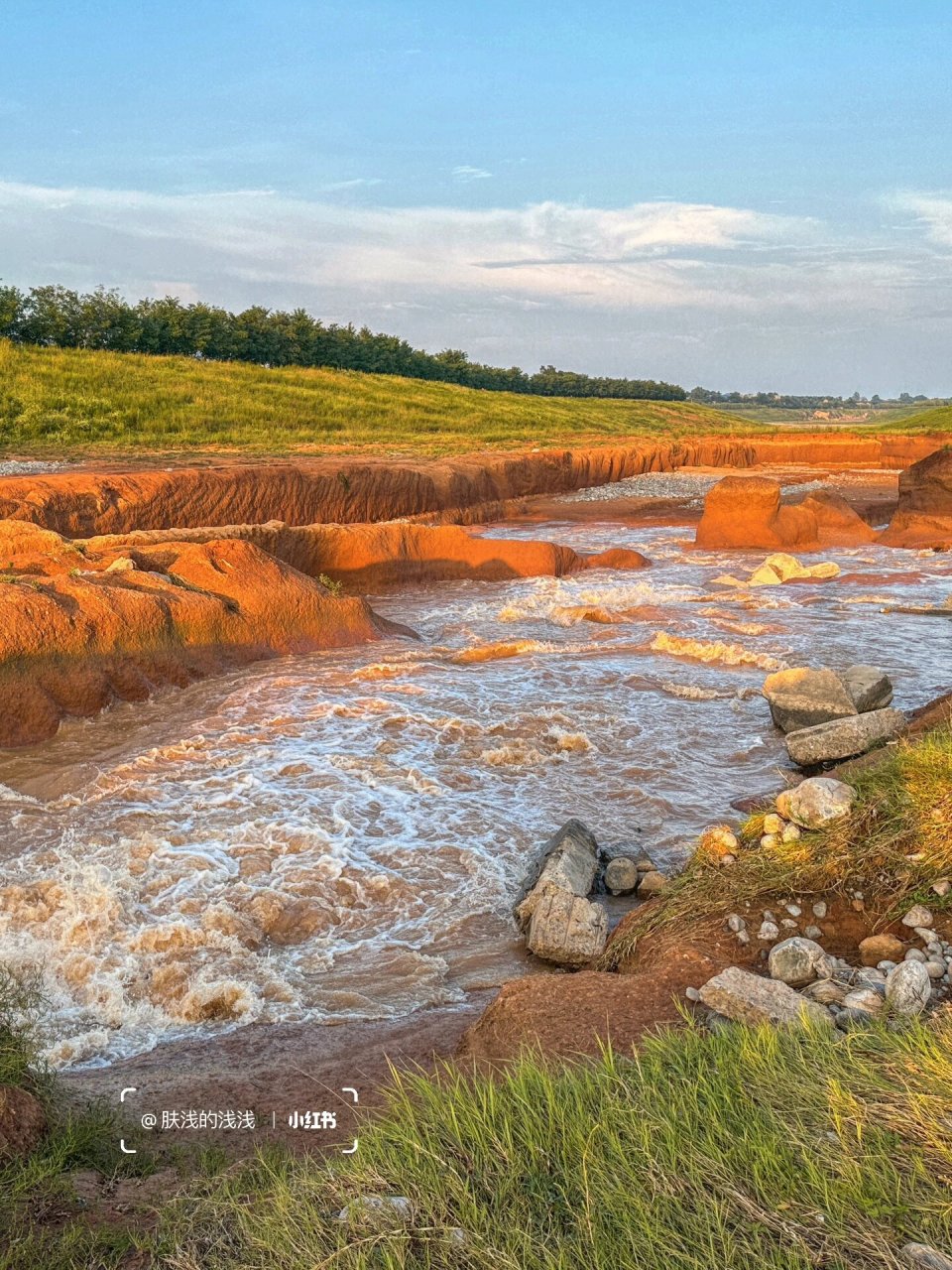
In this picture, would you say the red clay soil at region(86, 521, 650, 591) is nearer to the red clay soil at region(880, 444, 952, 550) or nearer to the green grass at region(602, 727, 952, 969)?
the red clay soil at region(880, 444, 952, 550)

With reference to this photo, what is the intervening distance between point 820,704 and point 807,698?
0.11 metres

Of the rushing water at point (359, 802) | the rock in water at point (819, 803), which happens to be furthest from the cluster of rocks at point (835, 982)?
the rushing water at point (359, 802)

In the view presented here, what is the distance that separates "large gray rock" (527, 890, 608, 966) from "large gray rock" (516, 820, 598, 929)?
0.08 m

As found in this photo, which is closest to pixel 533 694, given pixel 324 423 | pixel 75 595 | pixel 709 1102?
pixel 75 595

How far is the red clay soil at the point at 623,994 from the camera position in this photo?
3.47 metres

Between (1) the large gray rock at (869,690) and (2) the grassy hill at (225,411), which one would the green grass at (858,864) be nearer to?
(1) the large gray rock at (869,690)

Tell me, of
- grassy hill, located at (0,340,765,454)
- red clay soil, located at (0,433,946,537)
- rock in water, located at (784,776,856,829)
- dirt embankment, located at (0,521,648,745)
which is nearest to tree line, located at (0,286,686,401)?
grassy hill, located at (0,340,765,454)

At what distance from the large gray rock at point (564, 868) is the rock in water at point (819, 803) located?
3.89 feet

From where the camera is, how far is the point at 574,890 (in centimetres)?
527

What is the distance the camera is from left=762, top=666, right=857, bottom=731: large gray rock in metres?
8.27

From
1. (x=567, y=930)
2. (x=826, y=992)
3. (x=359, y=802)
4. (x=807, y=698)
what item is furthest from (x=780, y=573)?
(x=826, y=992)

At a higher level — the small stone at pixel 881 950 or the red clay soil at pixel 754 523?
the red clay soil at pixel 754 523

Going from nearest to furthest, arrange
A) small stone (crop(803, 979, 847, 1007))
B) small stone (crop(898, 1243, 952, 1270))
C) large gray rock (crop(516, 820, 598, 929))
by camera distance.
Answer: small stone (crop(898, 1243, 952, 1270)) → small stone (crop(803, 979, 847, 1007)) → large gray rock (crop(516, 820, 598, 929))

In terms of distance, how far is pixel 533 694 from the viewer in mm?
9922
